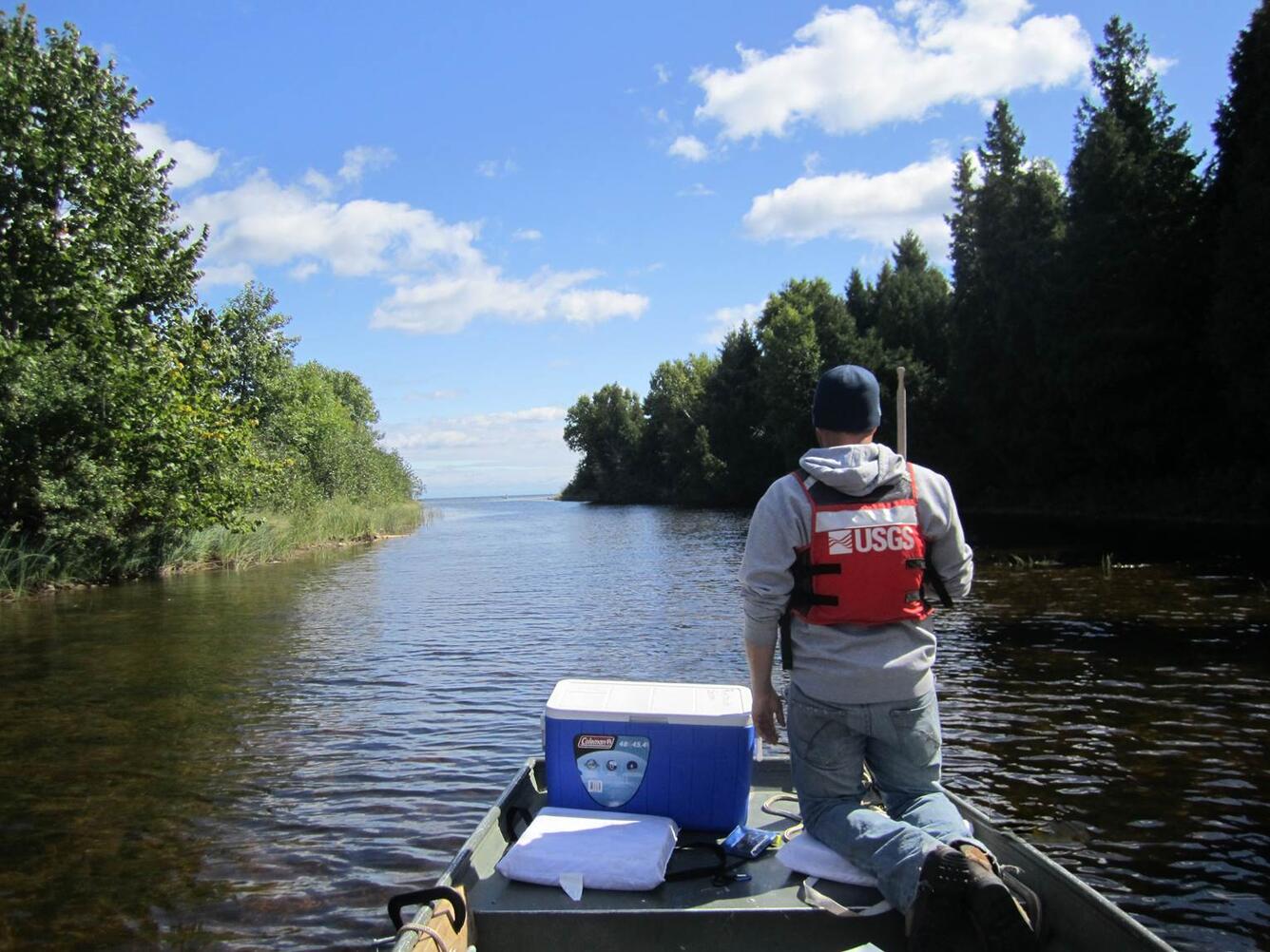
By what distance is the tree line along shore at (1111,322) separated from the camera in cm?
3312

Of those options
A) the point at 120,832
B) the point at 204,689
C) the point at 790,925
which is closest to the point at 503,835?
the point at 790,925

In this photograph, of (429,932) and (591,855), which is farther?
(591,855)

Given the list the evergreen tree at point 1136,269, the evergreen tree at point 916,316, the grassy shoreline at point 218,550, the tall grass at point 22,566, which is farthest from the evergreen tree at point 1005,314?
the tall grass at point 22,566

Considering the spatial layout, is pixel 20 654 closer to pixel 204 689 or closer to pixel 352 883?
pixel 204 689

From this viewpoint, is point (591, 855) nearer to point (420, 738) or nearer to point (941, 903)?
point (941, 903)

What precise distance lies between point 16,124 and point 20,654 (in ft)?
50.4

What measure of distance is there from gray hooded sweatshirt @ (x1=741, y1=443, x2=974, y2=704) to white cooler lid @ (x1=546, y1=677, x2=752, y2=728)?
1.85ft

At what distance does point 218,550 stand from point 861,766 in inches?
1215

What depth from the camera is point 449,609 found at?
20.5 meters

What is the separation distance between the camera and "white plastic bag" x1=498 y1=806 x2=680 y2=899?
4098 millimetres

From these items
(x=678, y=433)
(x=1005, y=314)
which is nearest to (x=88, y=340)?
(x=1005, y=314)

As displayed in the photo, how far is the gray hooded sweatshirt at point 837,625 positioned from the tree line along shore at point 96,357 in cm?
2216

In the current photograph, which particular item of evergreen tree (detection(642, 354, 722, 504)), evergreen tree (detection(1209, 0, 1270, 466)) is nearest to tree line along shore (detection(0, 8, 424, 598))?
evergreen tree (detection(1209, 0, 1270, 466))

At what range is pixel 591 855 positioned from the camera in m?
4.21
